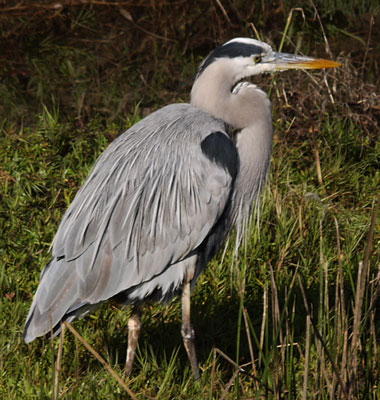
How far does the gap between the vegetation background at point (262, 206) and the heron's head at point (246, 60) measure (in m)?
0.83

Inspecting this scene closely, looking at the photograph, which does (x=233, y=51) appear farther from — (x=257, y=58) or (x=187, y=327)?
(x=187, y=327)

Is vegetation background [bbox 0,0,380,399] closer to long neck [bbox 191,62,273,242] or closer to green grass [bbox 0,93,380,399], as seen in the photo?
green grass [bbox 0,93,380,399]

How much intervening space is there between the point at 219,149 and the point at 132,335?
2.83 ft

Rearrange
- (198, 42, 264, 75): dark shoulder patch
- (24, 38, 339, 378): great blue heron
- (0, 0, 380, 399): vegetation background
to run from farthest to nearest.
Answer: (198, 42, 264, 75): dark shoulder patch < (24, 38, 339, 378): great blue heron < (0, 0, 380, 399): vegetation background

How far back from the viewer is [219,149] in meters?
3.55

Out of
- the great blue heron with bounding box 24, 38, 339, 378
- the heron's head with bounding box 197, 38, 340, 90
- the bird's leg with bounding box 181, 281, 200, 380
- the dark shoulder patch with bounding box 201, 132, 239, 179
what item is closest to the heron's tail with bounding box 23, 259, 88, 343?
the great blue heron with bounding box 24, 38, 339, 378

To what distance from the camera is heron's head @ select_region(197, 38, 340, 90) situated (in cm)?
370

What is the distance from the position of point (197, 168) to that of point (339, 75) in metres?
1.86

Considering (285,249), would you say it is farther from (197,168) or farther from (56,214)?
(56,214)

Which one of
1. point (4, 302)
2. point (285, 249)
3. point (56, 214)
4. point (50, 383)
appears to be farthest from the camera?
point (56, 214)

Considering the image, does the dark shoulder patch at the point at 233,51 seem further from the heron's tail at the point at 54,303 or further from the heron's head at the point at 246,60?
the heron's tail at the point at 54,303

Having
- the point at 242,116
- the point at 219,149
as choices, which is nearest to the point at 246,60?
the point at 242,116

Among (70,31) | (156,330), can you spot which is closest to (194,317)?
(156,330)

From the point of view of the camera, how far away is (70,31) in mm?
6625
